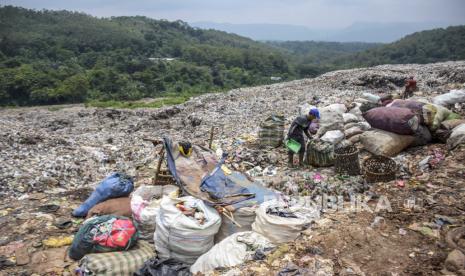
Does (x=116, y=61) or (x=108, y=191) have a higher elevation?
(x=116, y=61)

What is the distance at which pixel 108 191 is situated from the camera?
15.2ft

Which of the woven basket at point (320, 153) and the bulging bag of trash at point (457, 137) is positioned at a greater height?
the bulging bag of trash at point (457, 137)

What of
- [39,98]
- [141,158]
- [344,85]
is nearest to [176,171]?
[141,158]

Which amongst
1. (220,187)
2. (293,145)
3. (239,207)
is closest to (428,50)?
(293,145)

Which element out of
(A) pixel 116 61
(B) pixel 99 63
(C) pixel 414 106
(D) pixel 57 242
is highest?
(A) pixel 116 61

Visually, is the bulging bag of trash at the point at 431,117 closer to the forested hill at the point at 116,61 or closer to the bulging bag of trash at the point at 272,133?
the bulging bag of trash at the point at 272,133

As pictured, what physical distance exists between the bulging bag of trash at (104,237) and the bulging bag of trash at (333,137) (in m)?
3.75

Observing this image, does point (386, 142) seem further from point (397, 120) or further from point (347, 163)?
point (347, 163)

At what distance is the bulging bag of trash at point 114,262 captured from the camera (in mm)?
3353

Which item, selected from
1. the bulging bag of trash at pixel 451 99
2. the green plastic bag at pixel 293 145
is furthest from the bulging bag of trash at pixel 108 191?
the bulging bag of trash at pixel 451 99

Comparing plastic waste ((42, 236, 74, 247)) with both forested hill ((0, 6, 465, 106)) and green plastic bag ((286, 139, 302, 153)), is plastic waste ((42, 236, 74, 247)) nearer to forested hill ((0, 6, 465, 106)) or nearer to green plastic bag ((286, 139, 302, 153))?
green plastic bag ((286, 139, 302, 153))

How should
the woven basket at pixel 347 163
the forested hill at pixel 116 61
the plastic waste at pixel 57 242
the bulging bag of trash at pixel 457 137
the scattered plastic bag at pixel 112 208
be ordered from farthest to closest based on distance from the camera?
the forested hill at pixel 116 61
the bulging bag of trash at pixel 457 137
the woven basket at pixel 347 163
the scattered plastic bag at pixel 112 208
the plastic waste at pixel 57 242

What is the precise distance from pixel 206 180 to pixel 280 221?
106cm

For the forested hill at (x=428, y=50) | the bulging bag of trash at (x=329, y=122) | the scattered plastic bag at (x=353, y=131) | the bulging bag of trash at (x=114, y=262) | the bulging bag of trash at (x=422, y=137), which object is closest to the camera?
the bulging bag of trash at (x=114, y=262)
